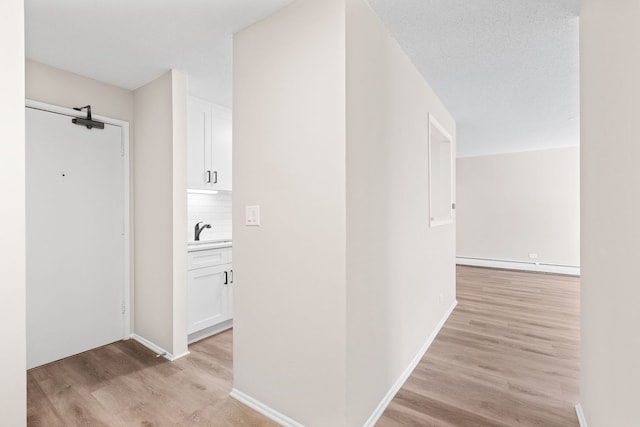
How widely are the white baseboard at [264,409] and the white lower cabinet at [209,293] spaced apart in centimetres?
105

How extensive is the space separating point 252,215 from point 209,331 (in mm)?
1824

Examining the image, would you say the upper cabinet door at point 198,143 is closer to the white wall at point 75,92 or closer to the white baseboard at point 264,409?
the white wall at point 75,92

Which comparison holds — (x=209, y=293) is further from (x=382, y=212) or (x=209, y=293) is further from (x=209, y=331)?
(x=382, y=212)

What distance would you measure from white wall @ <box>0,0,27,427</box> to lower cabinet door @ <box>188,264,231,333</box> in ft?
4.68

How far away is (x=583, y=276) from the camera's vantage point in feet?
6.02

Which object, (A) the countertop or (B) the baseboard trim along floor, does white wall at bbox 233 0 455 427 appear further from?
(A) the countertop

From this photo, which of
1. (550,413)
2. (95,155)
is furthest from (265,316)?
(95,155)

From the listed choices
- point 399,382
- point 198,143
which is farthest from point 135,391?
point 198,143

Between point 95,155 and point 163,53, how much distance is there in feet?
3.93

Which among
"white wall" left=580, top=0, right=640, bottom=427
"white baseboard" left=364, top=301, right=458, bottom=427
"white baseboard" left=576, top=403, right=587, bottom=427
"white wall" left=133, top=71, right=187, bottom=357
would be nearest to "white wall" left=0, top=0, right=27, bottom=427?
"white wall" left=133, top=71, right=187, bottom=357

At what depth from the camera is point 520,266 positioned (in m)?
6.46

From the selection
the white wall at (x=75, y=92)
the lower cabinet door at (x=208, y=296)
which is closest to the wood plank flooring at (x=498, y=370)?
the lower cabinet door at (x=208, y=296)

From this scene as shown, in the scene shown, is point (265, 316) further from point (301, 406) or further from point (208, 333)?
point (208, 333)

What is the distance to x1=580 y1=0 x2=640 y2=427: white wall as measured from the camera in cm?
110
